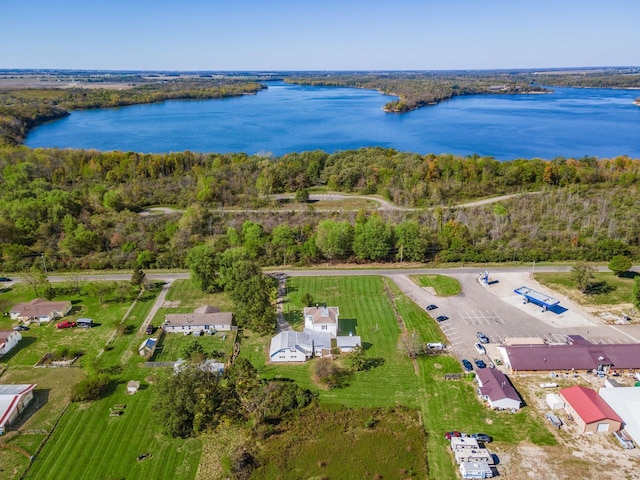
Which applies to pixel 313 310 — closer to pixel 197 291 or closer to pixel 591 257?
pixel 197 291

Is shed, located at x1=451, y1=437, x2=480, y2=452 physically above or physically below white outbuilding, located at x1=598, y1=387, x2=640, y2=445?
below

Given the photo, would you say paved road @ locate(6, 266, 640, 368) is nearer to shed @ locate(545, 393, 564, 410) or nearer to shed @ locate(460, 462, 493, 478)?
shed @ locate(545, 393, 564, 410)

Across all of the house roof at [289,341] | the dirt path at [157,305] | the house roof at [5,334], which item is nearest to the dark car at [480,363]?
the house roof at [289,341]

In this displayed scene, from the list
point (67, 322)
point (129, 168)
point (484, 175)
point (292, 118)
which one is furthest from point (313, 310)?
point (292, 118)

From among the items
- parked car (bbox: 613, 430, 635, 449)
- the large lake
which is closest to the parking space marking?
parked car (bbox: 613, 430, 635, 449)

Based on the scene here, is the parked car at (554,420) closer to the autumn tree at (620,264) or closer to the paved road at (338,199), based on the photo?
the autumn tree at (620,264)

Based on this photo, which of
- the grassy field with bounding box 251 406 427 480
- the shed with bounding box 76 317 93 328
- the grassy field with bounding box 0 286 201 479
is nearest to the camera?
the grassy field with bounding box 251 406 427 480

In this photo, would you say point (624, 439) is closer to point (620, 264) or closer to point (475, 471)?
point (475, 471)
